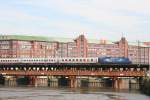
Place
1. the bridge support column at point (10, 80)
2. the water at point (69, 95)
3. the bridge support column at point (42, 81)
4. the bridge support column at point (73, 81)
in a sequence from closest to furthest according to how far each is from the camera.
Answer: the water at point (69, 95) < the bridge support column at point (73, 81) < the bridge support column at point (10, 80) < the bridge support column at point (42, 81)

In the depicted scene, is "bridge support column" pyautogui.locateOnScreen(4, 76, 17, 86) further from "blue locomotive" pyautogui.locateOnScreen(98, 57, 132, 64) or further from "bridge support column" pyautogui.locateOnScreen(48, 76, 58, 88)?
"blue locomotive" pyautogui.locateOnScreen(98, 57, 132, 64)

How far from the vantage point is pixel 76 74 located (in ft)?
394

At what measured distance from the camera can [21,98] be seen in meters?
74.6

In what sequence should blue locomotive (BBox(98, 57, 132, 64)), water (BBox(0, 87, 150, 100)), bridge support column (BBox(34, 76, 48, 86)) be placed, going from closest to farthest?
water (BBox(0, 87, 150, 100)) → blue locomotive (BBox(98, 57, 132, 64)) → bridge support column (BBox(34, 76, 48, 86))

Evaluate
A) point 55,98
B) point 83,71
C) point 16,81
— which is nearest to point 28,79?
point 16,81

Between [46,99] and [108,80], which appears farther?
[108,80]

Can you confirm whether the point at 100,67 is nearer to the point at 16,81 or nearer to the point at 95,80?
the point at 95,80

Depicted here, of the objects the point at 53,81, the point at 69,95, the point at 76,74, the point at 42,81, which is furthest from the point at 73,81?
the point at 69,95

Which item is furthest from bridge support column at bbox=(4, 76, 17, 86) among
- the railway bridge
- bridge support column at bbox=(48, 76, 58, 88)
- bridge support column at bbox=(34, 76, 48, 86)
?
bridge support column at bbox=(48, 76, 58, 88)

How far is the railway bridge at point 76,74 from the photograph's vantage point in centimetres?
11688

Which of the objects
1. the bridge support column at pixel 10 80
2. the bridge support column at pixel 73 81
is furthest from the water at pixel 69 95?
the bridge support column at pixel 10 80

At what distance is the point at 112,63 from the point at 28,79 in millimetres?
33320

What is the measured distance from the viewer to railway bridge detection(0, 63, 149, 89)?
383 feet

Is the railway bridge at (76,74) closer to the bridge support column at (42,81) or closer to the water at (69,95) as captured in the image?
the bridge support column at (42,81)
